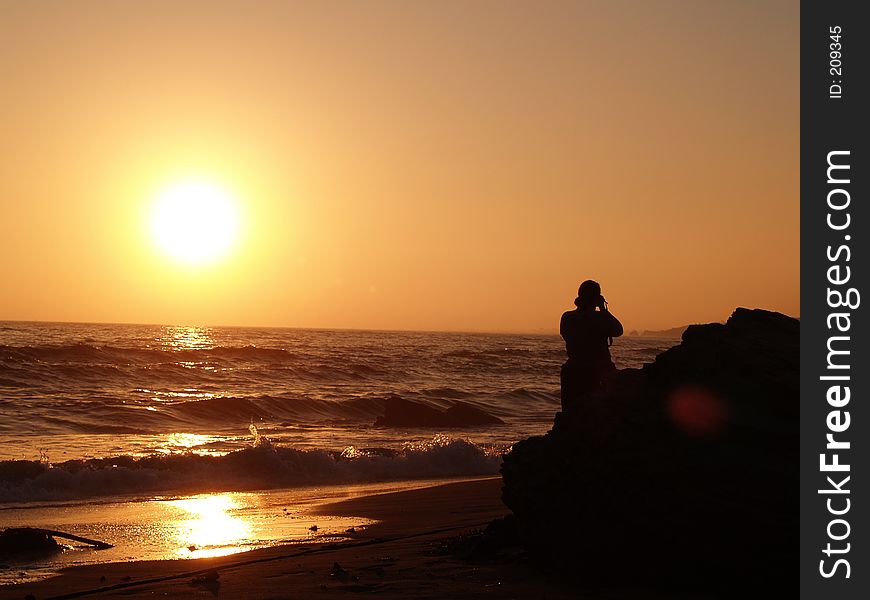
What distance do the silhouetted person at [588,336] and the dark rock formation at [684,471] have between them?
101 centimetres

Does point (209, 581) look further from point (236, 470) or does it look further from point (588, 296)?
point (236, 470)

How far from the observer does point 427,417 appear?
82.7 ft

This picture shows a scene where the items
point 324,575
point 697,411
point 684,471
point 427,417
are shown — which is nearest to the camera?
point 684,471

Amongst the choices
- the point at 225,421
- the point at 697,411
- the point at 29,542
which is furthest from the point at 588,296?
the point at 225,421

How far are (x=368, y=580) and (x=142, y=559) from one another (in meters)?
2.50

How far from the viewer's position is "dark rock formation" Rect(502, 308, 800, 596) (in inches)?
213

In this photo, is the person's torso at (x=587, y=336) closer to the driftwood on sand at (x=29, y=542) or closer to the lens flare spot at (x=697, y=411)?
the lens flare spot at (x=697, y=411)

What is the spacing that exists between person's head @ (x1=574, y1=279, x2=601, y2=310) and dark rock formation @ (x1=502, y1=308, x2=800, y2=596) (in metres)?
1.14

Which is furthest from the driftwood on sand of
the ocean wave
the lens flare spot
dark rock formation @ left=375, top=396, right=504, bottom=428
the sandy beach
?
dark rock formation @ left=375, top=396, right=504, bottom=428

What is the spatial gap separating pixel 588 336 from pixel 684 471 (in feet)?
6.80

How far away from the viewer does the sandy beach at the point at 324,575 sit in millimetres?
5941
